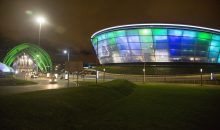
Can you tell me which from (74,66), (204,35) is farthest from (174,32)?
(74,66)

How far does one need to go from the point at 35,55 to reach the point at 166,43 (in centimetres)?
4501

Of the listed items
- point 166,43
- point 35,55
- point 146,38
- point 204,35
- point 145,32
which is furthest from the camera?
point 35,55

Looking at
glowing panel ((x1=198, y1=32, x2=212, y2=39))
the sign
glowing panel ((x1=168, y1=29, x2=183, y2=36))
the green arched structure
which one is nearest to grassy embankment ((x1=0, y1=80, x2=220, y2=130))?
the sign

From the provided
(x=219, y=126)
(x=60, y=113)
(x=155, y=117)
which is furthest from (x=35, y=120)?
(x=219, y=126)

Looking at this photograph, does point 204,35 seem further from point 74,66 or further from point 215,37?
point 74,66

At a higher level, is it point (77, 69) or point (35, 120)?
point (77, 69)

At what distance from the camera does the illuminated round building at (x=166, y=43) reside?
259ft

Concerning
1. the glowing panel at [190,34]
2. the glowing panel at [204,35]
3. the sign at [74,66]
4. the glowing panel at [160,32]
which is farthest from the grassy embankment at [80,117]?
the glowing panel at [204,35]

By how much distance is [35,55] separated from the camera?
292 ft

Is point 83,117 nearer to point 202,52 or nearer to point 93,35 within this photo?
point 202,52

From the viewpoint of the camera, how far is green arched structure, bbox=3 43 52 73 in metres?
80.7

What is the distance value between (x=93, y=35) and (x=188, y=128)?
90244 millimetres

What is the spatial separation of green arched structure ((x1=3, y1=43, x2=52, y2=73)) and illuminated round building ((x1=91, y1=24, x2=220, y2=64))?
23923mm

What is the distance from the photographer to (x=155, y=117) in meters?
12.7
